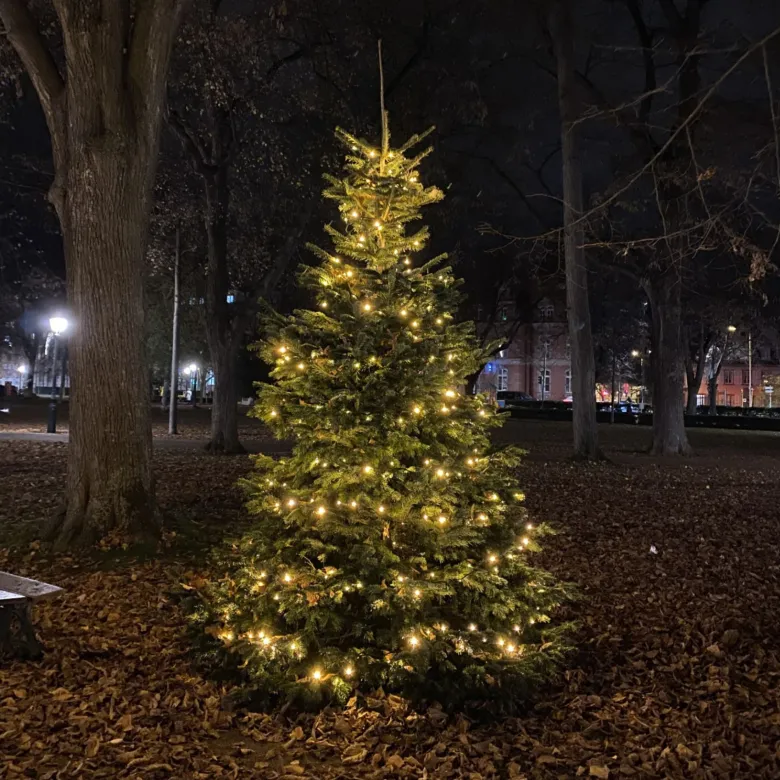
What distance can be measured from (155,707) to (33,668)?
960 millimetres

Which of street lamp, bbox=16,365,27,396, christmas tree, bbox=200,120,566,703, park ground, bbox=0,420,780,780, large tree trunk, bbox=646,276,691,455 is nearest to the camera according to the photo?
park ground, bbox=0,420,780,780

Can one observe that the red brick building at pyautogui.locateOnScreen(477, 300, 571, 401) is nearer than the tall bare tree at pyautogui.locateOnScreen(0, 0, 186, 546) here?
No

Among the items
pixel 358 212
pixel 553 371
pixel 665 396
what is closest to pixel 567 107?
pixel 665 396

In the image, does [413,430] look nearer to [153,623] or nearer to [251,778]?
[251,778]

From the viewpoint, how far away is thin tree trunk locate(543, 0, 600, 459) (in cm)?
1792

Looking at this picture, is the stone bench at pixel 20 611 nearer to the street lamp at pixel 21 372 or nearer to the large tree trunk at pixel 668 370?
the large tree trunk at pixel 668 370

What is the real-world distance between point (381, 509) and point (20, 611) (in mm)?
2275

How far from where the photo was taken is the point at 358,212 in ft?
16.2

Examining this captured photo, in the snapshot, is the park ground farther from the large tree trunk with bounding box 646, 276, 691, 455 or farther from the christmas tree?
the large tree trunk with bounding box 646, 276, 691, 455

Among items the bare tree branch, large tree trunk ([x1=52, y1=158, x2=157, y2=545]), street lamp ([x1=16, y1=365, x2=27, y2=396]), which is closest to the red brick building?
street lamp ([x1=16, y1=365, x2=27, y2=396])

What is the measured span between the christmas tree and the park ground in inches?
10.8

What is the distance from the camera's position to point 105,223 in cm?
720

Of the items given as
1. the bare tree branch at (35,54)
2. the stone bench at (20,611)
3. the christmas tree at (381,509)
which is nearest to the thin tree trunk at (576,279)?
the bare tree branch at (35,54)

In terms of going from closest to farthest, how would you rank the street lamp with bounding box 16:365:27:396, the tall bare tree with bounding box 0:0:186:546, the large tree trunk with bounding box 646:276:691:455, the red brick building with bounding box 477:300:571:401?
the tall bare tree with bounding box 0:0:186:546, the large tree trunk with bounding box 646:276:691:455, the red brick building with bounding box 477:300:571:401, the street lamp with bounding box 16:365:27:396
